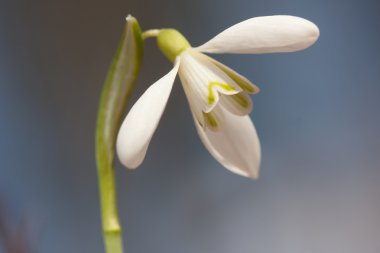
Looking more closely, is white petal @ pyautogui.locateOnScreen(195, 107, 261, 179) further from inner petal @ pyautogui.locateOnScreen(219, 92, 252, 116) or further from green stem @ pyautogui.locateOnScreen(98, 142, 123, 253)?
green stem @ pyautogui.locateOnScreen(98, 142, 123, 253)

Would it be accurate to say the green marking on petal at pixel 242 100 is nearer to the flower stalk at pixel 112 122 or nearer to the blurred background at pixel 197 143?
→ the flower stalk at pixel 112 122

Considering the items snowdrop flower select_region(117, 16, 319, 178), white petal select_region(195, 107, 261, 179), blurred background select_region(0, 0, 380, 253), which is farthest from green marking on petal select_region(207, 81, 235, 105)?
blurred background select_region(0, 0, 380, 253)

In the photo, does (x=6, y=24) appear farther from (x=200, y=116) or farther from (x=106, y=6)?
(x=200, y=116)

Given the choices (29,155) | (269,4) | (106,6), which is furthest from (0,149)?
(269,4)

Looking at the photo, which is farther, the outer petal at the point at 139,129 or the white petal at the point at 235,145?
A: the white petal at the point at 235,145

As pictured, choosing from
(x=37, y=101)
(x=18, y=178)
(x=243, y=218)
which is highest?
(x=37, y=101)

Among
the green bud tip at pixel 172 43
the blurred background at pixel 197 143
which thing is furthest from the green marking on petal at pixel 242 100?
the blurred background at pixel 197 143
